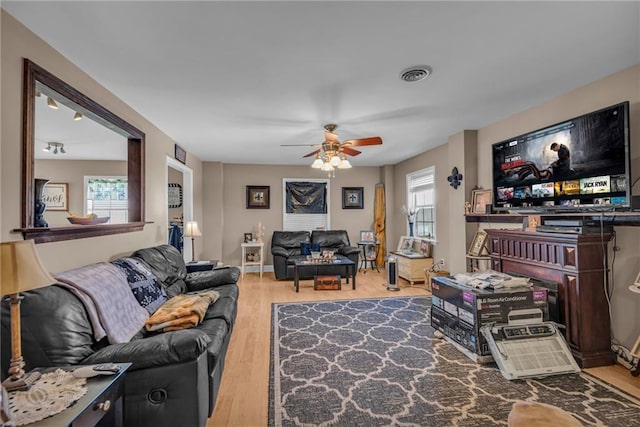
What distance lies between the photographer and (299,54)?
7.06 ft

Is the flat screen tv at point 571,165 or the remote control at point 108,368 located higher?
the flat screen tv at point 571,165

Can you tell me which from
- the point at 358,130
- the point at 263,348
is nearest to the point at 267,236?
the point at 358,130

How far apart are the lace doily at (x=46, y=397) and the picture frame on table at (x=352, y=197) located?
6.15 meters

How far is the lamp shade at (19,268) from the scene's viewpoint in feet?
3.99

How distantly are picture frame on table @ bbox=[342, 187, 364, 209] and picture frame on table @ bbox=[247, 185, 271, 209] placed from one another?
180 cm

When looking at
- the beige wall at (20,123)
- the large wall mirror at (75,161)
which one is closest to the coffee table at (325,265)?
the beige wall at (20,123)

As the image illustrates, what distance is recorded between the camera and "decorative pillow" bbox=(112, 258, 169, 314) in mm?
2451

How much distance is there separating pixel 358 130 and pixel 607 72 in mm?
2440

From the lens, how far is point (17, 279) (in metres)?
1.24

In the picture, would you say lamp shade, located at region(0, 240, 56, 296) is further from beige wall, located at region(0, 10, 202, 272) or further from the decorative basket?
the decorative basket

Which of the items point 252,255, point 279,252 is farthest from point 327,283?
point 252,255

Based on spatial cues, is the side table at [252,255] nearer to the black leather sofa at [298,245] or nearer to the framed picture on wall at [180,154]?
the black leather sofa at [298,245]

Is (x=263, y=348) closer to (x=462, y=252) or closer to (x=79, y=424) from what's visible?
(x=79, y=424)

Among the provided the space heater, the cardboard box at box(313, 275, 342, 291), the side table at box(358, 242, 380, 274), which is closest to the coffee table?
the cardboard box at box(313, 275, 342, 291)
